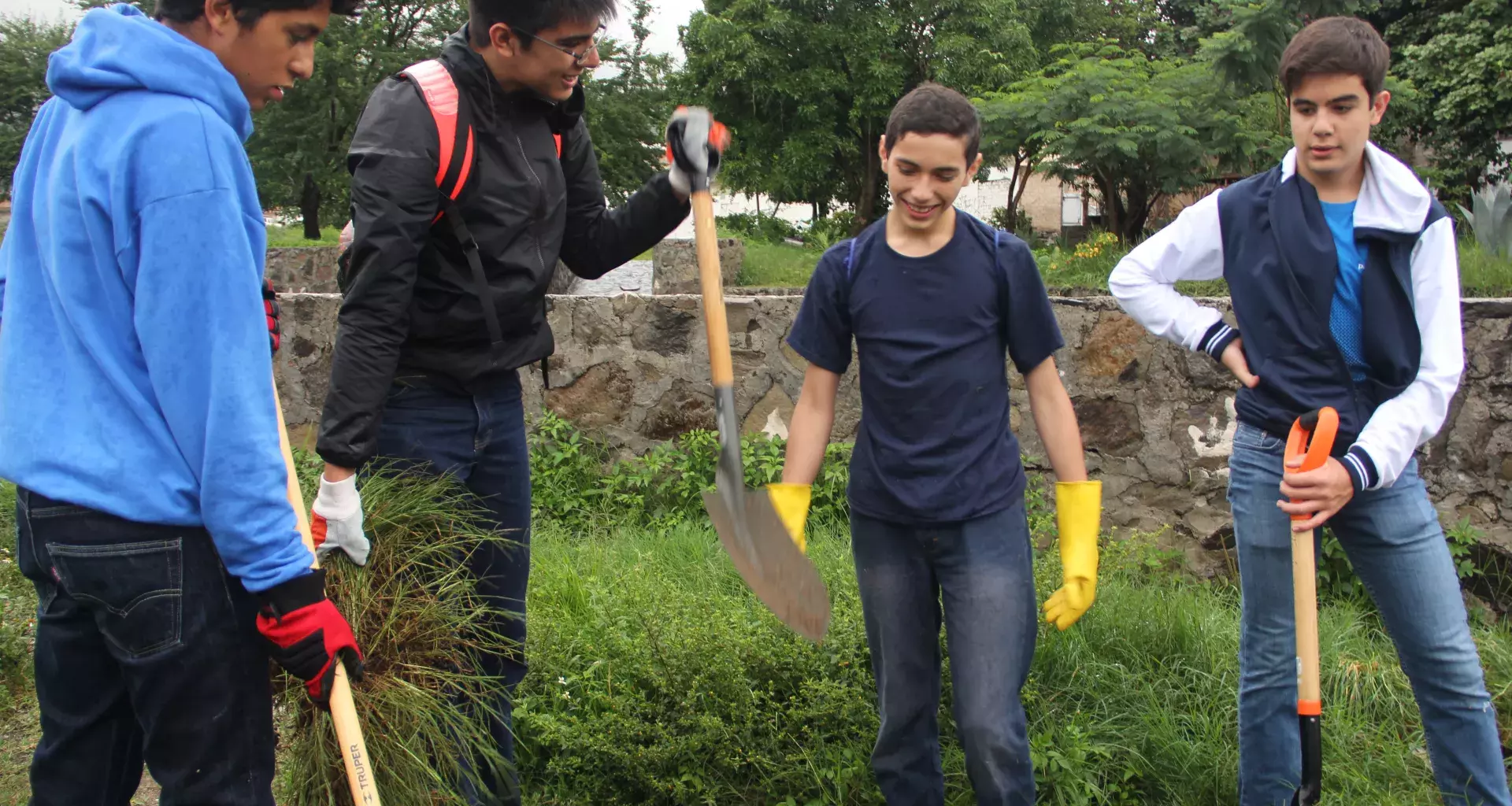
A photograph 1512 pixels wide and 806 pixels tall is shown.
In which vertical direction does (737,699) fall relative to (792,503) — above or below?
below

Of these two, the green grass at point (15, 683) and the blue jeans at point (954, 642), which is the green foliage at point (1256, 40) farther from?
the green grass at point (15, 683)

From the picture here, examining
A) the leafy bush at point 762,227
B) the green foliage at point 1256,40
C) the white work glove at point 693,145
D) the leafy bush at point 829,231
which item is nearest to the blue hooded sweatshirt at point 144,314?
the white work glove at point 693,145

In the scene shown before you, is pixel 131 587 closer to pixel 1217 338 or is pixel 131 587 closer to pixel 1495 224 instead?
pixel 1217 338

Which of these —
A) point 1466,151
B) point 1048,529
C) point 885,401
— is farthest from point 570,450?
point 1466,151

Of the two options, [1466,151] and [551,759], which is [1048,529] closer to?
[551,759]

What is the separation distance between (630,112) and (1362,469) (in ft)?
84.3

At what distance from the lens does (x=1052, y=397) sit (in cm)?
246

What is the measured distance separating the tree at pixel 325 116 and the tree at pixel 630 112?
169 inches

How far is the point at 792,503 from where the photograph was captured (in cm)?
250

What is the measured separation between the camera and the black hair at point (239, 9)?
68.3 inches

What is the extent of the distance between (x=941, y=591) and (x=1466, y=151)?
15962mm

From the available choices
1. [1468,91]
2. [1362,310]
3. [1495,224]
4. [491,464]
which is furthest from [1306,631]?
[1468,91]

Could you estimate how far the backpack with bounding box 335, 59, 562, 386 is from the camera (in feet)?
7.54

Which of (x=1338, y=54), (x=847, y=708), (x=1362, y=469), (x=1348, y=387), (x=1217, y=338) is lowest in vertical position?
(x=847, y=708)
